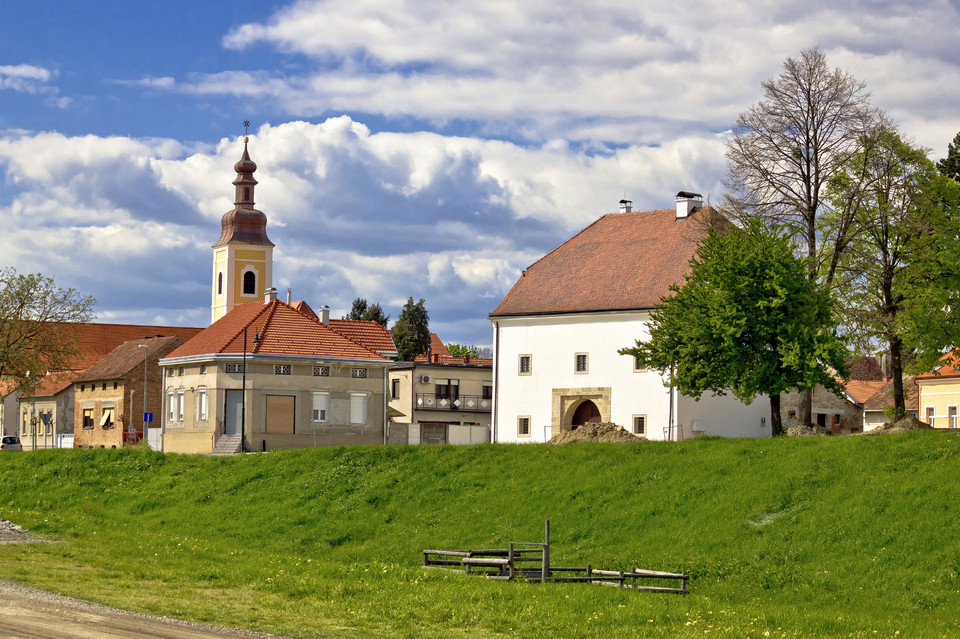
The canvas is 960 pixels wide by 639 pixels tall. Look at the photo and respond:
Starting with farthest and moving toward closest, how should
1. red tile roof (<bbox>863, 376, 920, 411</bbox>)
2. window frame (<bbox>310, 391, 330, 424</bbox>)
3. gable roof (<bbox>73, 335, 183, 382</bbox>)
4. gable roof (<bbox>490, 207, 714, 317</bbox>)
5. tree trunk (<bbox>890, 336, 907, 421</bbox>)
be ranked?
gable roof (<bbox>73, 335, 183, 382</bbox>) < red tile roof (<bbox>863, 376, 920, 411</bbox>) < gable roof (<bbox>490, 207, 714, 317</bbox>) < window frame (<bbox>310, 391, 330, 424</bbox>) < tree trunk (<bbox>890, 336, 907, 421</bbox>)

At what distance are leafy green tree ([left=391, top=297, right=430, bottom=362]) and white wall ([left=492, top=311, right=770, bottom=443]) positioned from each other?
5145 cm

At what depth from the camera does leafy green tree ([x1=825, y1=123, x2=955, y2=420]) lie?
153ft

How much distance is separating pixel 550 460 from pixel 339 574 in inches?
634

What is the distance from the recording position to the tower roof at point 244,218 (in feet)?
398

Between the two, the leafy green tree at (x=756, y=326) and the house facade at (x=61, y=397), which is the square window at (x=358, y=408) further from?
the house facade at (x=61, y=397)

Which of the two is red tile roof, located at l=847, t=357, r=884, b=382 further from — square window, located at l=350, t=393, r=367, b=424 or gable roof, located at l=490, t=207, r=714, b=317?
square window, located at l=350, t=393, r=367, b=424

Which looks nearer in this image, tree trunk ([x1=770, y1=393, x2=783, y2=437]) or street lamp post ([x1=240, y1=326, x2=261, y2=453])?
tree trunk ([x1=770, y1=393, x2=783, y2=437])

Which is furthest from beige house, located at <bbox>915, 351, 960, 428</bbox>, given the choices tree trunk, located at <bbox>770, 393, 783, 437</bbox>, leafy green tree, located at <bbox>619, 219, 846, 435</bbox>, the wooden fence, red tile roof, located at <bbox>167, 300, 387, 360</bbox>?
the wooden fence

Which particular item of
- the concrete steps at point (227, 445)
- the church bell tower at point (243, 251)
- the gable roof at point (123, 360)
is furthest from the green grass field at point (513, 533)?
the church bell tower at point (243, 251)

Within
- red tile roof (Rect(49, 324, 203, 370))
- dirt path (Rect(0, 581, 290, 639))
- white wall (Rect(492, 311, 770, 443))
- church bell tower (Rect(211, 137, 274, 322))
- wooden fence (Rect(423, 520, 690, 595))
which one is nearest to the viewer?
dirt path (Rect(0, 581, 290, 639))

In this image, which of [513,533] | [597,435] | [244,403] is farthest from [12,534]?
[244,403]

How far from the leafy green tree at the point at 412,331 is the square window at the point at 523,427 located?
52461 millimetres

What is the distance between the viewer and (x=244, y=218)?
4786 inches

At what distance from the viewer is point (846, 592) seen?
26.1m
